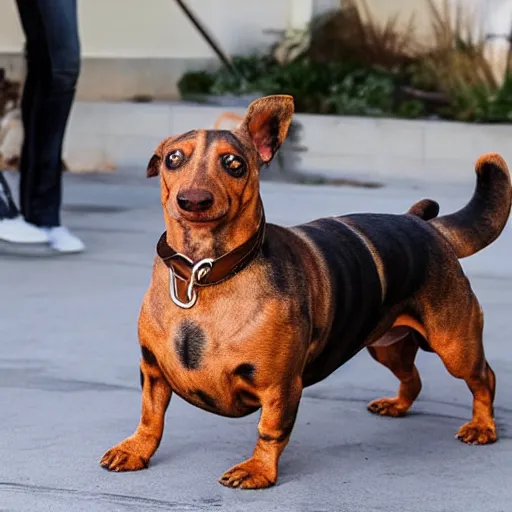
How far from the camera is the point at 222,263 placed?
3258 millimetres

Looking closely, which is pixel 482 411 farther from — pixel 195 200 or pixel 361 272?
pixel 195 200

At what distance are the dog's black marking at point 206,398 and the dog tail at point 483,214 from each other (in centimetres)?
102

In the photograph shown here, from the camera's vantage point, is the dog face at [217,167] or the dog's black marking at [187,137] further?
the dog's black marking at [187,137]

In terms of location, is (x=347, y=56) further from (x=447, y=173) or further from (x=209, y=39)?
(x=447, y=173)

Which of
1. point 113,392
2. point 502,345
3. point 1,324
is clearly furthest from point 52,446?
point 502,345

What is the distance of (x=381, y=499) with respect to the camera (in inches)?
134

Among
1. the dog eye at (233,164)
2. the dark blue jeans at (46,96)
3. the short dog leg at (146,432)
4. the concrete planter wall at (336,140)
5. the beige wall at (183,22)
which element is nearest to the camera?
the dog eye at (233,164)

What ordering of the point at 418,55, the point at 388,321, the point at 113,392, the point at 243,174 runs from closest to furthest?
1. the point at 243,174
2. the point at 388,321
3. the point at 113,392
4. the point at 418,55

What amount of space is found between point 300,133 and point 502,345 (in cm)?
490

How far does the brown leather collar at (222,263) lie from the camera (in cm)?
325

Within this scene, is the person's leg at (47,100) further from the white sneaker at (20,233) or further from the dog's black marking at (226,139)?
the dog's black marking at (226,139)

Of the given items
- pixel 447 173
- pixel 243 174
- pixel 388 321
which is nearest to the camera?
pixel 243 174

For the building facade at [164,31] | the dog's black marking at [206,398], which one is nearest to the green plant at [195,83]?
the building facade at [164,31]

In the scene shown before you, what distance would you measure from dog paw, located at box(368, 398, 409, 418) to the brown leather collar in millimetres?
1128
